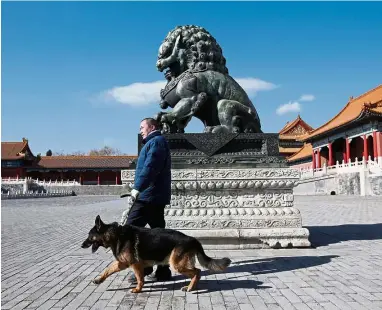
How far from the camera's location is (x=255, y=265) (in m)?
4.86

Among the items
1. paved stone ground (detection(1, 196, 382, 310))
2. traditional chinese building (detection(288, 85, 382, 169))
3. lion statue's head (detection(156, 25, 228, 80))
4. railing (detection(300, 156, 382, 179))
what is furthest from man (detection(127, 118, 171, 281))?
traditional chinese building (detection(288, 85, 382, 169))

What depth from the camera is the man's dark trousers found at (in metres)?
4.17

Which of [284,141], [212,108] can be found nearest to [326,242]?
[212,108]

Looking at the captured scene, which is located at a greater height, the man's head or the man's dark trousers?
the man's head

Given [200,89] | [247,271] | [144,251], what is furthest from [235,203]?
[144,251]

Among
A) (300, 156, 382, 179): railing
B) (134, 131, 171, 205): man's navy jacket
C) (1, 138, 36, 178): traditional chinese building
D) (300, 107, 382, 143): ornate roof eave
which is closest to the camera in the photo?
(134, 131, 171, 205): man's navy jacket

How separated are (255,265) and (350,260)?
1.25 m

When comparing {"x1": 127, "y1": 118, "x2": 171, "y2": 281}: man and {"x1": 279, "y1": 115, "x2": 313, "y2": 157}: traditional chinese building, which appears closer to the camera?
{"x1": 127, "y1": 118, "x2": 171, "y2": 281}: man

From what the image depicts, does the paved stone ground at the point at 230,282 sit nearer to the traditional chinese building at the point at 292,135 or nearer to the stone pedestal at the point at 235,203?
the stone pedestal at the point at 235,203

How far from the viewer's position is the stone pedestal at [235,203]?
5.91 m

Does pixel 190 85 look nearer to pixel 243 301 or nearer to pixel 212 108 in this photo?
pixel 212 108

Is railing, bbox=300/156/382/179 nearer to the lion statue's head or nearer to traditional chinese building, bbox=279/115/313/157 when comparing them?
traditional chinese building, bbox=279/115/313/157

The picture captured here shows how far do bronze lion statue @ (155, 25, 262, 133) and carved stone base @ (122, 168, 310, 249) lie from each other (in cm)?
98

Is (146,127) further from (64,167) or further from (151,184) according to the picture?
(64,167)
